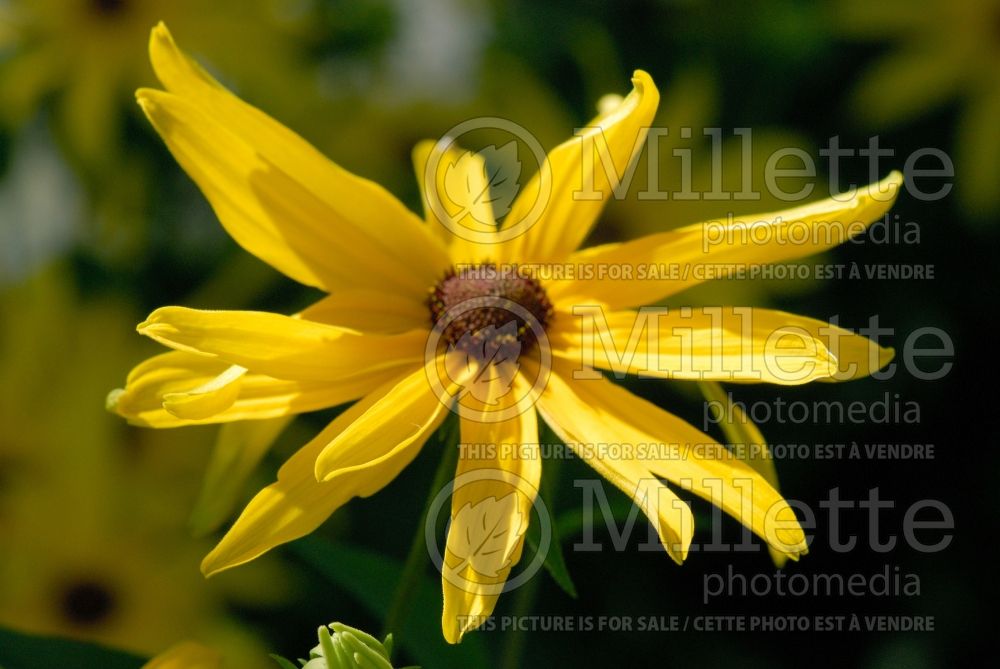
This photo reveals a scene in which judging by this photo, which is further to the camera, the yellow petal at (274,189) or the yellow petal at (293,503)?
the yellow petal at (274,189)

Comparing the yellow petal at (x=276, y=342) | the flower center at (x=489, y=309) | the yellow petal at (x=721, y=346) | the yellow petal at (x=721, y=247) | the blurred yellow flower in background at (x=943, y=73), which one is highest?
the blurred yellow flower in background at (x=943, y=73)

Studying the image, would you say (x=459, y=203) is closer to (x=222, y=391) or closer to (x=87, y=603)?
(x=222, y=391)

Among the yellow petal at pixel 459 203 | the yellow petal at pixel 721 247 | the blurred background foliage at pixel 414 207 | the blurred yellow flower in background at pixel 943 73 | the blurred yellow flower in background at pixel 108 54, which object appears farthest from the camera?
the blurred yellow flower in background at pixel 943 73

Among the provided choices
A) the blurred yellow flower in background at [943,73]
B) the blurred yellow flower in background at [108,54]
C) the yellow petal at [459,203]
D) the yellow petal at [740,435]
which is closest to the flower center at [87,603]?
the blurred yellow flower in background at [108,54]

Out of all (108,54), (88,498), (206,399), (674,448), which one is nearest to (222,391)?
(206,399)

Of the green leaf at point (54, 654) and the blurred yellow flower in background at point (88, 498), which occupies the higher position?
the blurred yellow flower in background at point (88, 498)

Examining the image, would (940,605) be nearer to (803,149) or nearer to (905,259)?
(905,259)

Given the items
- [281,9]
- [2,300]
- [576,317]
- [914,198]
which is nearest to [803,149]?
[914,198]

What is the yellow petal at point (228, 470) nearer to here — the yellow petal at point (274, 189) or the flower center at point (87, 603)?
the yellow petal at point (274, 189)
